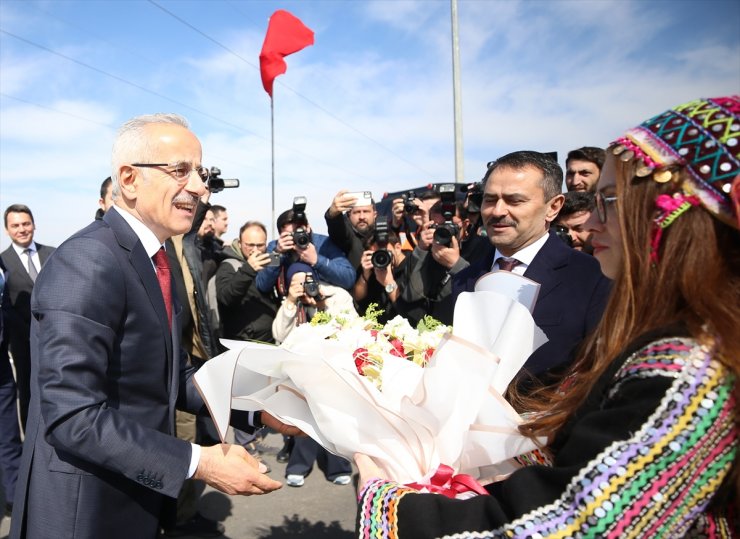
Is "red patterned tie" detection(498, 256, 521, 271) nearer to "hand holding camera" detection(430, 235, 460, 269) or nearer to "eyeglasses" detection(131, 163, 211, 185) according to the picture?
"hand holding camera" detection(430, 235, 460, 269)

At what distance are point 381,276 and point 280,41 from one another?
18.7 ft

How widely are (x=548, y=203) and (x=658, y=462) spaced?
2130 mm

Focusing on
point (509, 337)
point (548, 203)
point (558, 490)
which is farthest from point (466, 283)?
point (558, 490)

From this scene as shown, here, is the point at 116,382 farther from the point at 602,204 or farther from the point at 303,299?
the point at 303,299

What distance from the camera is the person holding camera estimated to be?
4.21 meters

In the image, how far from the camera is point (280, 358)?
5.15ft

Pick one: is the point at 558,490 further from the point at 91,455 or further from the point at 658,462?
the point at 91,455

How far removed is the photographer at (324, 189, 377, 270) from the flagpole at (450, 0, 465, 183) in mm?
3865

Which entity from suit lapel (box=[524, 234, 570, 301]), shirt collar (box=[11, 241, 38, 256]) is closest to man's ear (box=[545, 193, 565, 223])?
suit lapel (box=[524, 234, 570, 301])

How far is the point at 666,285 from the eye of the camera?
1104 mm

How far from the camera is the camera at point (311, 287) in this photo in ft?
13.6

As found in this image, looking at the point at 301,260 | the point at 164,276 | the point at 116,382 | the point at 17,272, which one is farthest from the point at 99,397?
the point at 17,272

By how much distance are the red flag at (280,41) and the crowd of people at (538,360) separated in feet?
21.0

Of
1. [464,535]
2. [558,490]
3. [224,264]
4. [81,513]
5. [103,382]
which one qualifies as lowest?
[81,513]
